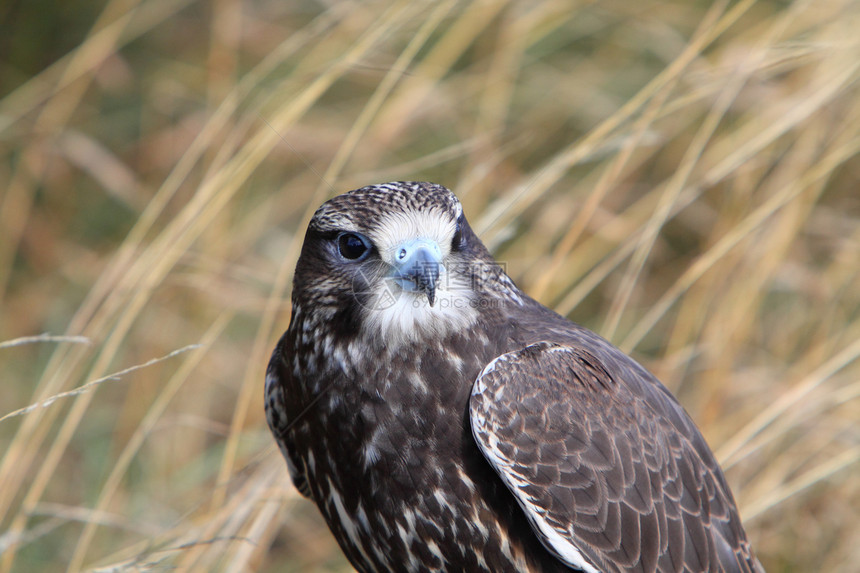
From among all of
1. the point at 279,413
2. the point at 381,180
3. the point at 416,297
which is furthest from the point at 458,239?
the point at 381,180

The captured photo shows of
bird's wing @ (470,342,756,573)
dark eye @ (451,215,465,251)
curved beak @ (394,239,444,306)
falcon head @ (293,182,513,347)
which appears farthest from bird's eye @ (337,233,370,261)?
bird's wing @ (470,342,756,573)

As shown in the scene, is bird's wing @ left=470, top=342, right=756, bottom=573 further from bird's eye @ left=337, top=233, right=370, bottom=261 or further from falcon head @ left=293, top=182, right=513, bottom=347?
bird's eye @ left=337, top=233, right=370, bottom=261

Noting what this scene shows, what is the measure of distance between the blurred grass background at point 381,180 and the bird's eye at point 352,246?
19.1 inches

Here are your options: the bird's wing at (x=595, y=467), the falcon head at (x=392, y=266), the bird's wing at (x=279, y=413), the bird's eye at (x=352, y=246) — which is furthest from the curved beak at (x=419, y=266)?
the bird's wing at (x=279, y=413)

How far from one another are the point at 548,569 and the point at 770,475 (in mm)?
1736

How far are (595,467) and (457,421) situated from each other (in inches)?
15.5

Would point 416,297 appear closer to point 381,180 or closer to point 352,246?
point 352,246

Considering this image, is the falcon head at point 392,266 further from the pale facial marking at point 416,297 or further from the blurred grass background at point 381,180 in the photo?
the blurred grass background at point 381,180

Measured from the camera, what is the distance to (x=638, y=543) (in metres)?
2.54

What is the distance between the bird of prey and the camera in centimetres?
244

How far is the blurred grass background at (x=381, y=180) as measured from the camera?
3.09m

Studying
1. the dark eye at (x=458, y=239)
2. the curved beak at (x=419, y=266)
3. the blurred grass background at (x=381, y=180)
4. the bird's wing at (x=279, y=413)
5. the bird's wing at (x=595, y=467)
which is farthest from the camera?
the blurred grass background at (x=381, y=180)

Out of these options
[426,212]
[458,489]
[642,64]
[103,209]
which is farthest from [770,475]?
[103,209]

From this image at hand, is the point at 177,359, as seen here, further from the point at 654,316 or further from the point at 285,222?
the point at 654,316
